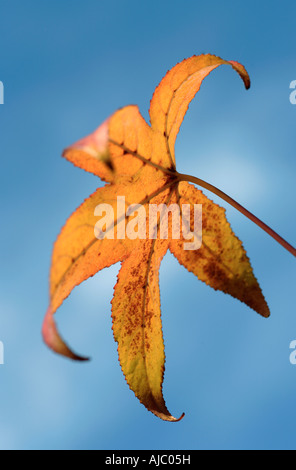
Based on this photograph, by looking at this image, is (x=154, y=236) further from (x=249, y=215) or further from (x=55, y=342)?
(x=55, y=342)

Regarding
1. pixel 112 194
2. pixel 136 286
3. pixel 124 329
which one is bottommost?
pixel 124 329

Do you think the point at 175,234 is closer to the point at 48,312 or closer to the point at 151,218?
the point at 151,218

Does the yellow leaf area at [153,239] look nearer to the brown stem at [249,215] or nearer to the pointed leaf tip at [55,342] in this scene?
the brown stem at [249,215]

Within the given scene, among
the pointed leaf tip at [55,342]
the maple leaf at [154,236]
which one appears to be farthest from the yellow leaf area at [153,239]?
the pointed leaf tip at [55,342]

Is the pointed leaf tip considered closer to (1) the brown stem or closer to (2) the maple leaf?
(2) the maple leaf

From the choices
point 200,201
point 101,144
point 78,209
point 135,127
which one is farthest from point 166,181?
point 101,144

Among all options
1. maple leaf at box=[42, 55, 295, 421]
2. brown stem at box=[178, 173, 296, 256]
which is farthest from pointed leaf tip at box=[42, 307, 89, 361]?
brown stem at box=[178, 173, 296, 256]

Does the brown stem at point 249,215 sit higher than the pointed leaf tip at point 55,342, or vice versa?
→ the brown stem at point 249,215

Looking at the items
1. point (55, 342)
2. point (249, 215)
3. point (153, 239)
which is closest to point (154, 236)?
point (153, 239)
